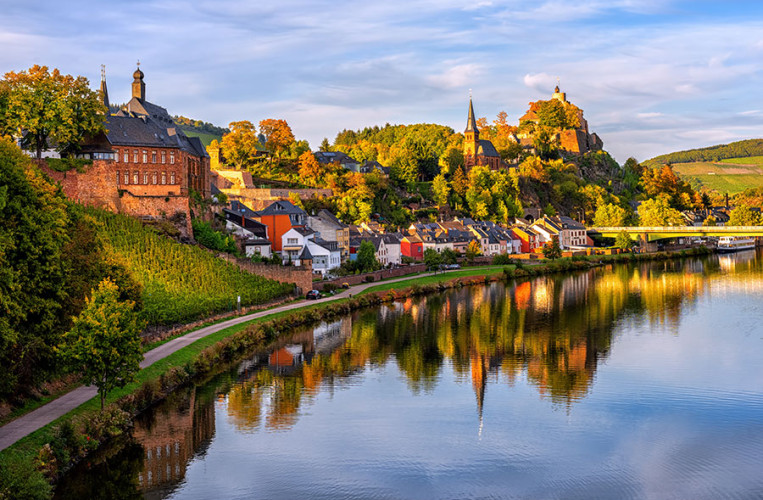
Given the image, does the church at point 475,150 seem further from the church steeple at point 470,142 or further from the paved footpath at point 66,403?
the paved footpath at point 66,403

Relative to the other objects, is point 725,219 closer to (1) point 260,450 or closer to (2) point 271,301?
(2) point 271,301

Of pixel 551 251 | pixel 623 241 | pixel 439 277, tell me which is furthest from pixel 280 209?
pixel 623 241

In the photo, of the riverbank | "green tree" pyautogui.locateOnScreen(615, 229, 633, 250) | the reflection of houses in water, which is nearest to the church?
"green tree" pyautogui.locateOnScreen(615, 229, 633, 250)

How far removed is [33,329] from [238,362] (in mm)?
13082

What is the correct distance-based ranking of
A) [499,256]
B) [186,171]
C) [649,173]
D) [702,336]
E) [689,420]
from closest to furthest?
[689,420], [702,336], [186,171], [499,256], [649,173]

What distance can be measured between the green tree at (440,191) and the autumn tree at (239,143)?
82.9ft

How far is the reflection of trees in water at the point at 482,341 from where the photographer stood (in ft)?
113

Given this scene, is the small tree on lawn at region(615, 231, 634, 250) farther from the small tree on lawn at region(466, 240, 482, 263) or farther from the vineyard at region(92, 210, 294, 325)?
the vineyard at region(92, 210, 294, 325)

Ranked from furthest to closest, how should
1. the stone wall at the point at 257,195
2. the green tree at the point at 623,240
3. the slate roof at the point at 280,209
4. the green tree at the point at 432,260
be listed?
the green tree at the point at 623,240, the stone wall at the point at 257,195, the green tree at the point at 432,260, the slate roof at the point at 280,209

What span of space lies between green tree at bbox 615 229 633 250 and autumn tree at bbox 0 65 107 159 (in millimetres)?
72377

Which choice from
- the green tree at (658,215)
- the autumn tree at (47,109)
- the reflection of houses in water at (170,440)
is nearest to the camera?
the reflection of houses in water at (170,440)

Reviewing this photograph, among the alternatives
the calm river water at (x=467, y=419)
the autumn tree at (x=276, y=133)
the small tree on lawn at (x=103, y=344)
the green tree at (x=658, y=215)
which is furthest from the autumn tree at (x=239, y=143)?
the small tree on lawn at (x=103, y=344)

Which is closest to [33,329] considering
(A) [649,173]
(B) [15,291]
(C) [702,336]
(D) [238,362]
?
(B) [15,291]

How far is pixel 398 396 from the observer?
109 ft
